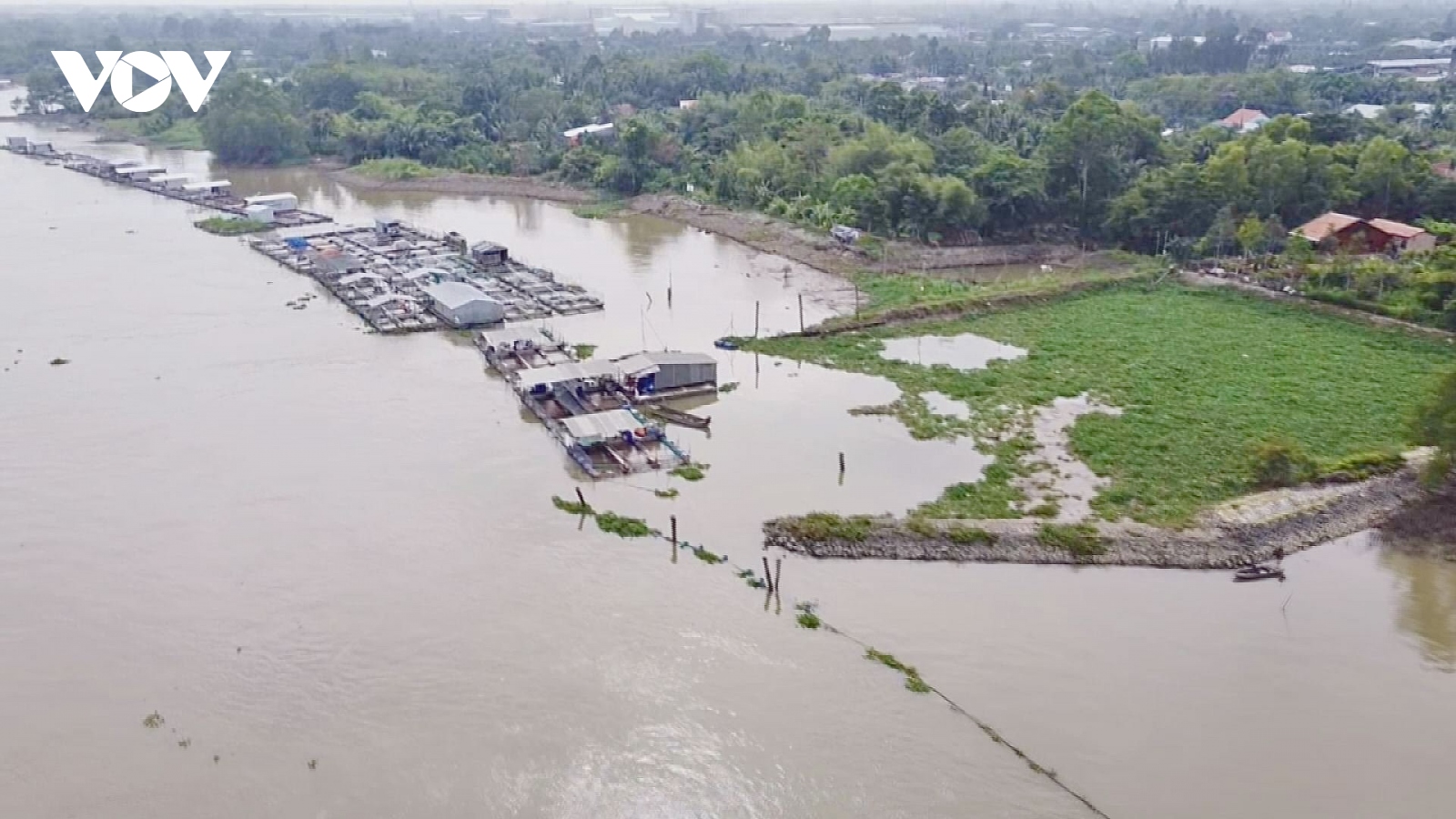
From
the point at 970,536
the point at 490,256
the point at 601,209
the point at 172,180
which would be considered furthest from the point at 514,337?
the point at 172,180

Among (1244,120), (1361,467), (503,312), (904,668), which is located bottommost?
(904,668)

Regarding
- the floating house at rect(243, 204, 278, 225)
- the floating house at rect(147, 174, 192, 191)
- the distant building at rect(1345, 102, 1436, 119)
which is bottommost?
the floating house at rect(243, 204, 278, 225)

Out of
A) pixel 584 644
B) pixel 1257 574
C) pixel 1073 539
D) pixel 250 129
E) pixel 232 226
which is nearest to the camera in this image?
pixel 584 644

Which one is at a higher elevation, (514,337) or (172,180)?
(172,180)

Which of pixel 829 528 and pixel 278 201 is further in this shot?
pixel 278 201

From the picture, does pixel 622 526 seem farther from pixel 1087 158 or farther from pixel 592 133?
pixel 592 133

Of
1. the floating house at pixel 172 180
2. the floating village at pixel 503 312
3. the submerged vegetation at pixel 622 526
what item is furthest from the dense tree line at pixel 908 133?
the submerged vegetation at pixel 622 526

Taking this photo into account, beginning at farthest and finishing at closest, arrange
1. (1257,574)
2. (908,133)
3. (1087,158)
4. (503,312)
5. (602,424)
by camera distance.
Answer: (908,133) → (1087,158) → (503,312) → (602,424) → (1257,574)

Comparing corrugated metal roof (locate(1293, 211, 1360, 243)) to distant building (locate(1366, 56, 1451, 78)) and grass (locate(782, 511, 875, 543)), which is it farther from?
distant building (locate(1366, 56, 1451, 78))

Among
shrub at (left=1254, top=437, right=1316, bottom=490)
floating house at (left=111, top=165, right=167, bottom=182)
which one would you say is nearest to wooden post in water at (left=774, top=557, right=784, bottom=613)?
shrub at (left=1254, top=437, right=1316, bottom=490)
